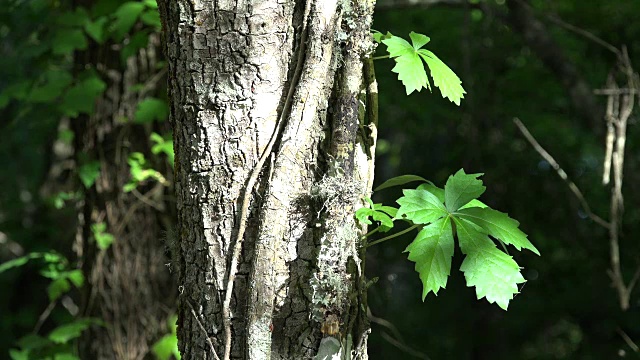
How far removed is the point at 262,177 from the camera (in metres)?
1.26

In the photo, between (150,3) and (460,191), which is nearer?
(460,191)

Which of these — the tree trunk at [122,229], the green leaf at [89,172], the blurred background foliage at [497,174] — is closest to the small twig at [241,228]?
the tree trunk at [122,229]

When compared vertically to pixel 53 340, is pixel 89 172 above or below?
above

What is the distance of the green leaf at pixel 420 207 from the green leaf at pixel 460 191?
22mm

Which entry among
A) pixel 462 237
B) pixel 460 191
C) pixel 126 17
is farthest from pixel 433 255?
pixel 126 17

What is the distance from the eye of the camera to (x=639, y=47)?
4430mm

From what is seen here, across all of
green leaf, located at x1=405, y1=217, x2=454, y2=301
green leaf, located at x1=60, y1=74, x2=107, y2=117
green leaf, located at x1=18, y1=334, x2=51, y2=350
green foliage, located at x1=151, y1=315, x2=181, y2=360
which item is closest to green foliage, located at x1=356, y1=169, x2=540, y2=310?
green leaf, located at x1=405, y1=217, x2=454, y2=301

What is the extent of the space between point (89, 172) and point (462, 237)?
2.08 meters

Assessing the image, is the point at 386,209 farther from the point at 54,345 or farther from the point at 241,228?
the point at 54,345

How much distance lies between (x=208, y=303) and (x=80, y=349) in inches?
79.3

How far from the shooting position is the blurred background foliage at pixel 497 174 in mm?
4402

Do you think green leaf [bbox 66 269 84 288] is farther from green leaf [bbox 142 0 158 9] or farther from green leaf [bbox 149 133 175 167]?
green leaf [bbox 142 0 158 9]

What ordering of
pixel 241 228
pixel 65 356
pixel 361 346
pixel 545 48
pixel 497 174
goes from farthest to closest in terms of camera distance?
pixel 497 174
pixel 545 48
pixel 65 356
pixel 361 346
pixel 241 228

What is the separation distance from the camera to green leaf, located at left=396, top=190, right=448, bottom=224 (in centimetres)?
133
